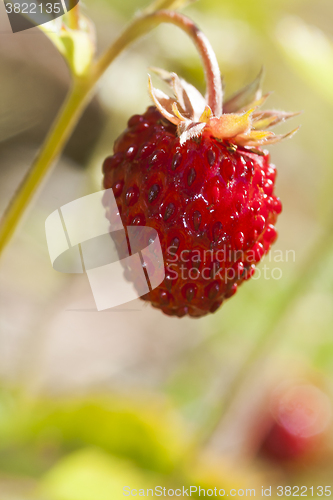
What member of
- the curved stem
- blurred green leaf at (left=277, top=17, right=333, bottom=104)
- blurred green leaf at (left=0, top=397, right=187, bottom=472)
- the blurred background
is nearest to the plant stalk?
the curved stem

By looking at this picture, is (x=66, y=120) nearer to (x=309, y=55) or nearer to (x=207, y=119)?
(x=207, y=119)

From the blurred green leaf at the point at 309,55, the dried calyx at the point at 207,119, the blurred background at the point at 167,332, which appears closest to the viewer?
the dried calyx at the point at 207,119

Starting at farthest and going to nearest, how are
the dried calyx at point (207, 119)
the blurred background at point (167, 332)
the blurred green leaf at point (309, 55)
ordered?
1. the blurred background at point (167, 332)
2. the blurred green leaf at point (309, 55)
3. the dried calyx at point (207, 119)

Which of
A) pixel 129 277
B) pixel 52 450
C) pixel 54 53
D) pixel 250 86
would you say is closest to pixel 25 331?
pixel 52 450

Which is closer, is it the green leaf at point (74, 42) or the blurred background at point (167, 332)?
the green leaf at point (74, 42)

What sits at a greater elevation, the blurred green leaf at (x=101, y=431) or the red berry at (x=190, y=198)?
the red berry at (x=190, y=198)

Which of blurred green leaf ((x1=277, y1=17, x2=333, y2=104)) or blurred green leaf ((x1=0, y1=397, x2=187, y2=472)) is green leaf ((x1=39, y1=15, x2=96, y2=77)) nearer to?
blurred green leaf ((x1=277, y1=17, x2=333, y2=104))
